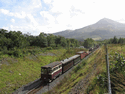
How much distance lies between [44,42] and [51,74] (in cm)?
3288

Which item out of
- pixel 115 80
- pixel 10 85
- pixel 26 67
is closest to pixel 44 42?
pixel 26 67

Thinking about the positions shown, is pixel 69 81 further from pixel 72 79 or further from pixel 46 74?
pixel 46 74

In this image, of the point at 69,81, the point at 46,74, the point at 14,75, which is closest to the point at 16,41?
the point at 14,75

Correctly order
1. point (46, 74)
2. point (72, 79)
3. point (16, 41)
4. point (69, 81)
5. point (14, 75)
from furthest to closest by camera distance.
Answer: point (16, 41)
point (14, 75)
point (46, 74)
point (72, 79)
point (69, 81)

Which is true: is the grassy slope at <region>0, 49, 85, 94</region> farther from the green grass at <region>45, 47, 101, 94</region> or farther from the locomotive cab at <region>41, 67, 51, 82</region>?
the green grass at <region>45, 47, 101, 94</region>

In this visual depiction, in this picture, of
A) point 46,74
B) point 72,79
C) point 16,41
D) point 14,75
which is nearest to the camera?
point 72,79

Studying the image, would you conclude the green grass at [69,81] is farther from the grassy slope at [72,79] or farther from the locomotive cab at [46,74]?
the locomotive cab at [46,74]

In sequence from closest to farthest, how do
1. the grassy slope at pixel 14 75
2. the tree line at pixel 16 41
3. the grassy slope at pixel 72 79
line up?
the grassy slope at pixel 72 79, the grassy slope at pixel 14 75, the tree line at pixel 16 41

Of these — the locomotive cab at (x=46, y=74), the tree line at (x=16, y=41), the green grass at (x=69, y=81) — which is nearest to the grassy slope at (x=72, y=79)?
the green grass at (x=69, y=81)

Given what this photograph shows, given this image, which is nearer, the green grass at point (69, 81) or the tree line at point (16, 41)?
the green grass at point (69, 81)

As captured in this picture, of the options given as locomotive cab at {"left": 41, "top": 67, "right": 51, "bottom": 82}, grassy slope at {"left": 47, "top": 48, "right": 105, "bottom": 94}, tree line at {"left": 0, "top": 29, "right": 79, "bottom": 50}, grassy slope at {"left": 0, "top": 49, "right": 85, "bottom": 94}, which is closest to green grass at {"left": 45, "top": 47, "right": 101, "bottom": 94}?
grassy slope at {"left": 47, "top": 48, "right": 105, "bottom": 94}

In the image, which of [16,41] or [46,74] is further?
[16,41]

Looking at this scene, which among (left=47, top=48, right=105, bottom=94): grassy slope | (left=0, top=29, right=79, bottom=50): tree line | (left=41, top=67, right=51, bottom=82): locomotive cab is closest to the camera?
(left=47, top=48, right=105, bottom=94): grassy slope

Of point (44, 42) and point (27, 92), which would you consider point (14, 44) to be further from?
point (27, 92)
